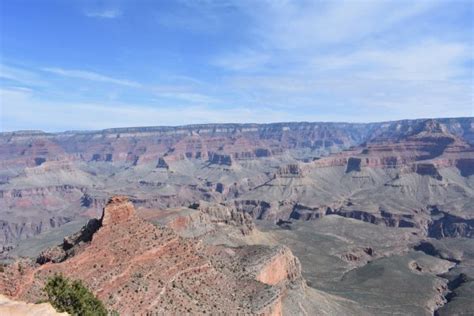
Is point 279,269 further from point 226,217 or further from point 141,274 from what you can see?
point 226,217

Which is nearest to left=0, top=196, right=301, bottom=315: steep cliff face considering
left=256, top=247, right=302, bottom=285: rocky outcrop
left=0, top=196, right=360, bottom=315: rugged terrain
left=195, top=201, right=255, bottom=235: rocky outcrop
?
left=0, top=196, right=360, bottom=315: rugged terrain

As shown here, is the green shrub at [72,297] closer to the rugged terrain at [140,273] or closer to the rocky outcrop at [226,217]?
the rugged terrain at [140,273]

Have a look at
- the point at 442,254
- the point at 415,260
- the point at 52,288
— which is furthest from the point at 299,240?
the point at 52,288

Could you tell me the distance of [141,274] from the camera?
62.5m

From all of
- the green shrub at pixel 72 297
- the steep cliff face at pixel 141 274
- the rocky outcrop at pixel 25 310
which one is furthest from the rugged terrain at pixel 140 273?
the rocky outcrop at pixel 25 310

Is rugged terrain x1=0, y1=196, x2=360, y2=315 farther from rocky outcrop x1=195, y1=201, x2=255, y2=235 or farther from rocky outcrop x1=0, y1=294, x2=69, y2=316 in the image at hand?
rocky outcrop x1=195, y1=201, x2=255, y2=235

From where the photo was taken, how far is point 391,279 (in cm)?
14000

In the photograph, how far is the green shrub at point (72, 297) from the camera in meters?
49.3

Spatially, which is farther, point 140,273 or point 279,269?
point 279,269

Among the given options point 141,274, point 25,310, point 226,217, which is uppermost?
point 25,310

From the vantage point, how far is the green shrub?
49281 millimetres

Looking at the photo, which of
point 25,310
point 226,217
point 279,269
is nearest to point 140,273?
point 25,310

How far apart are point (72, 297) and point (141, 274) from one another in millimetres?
13229

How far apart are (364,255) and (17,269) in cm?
14332
